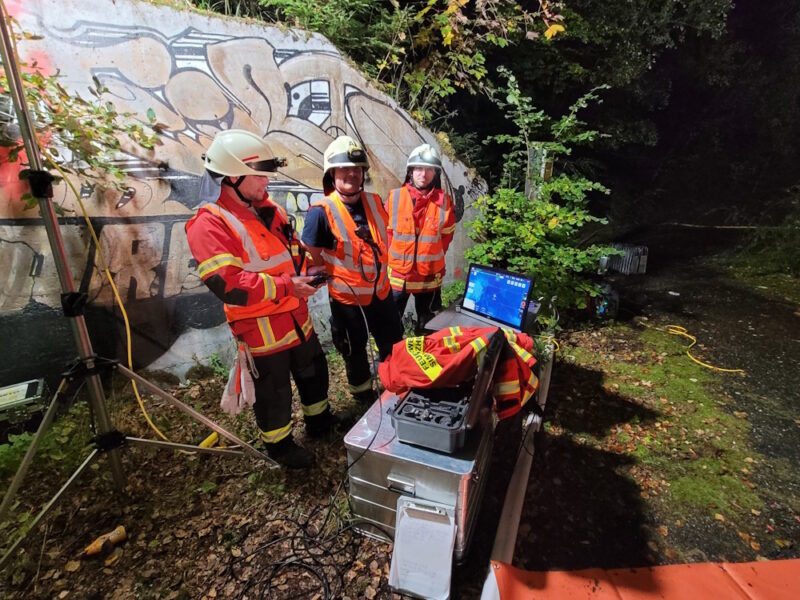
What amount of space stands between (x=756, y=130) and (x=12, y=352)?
61.2 feet

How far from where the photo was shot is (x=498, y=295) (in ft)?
11.0

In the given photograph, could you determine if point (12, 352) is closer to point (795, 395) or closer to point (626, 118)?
point (795, 395)

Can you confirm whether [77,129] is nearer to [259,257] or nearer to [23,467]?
[259,257]

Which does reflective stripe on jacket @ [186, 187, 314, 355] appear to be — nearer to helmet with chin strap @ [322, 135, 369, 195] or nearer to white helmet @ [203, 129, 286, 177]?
white helmet @ [203, 129, 286, 177]

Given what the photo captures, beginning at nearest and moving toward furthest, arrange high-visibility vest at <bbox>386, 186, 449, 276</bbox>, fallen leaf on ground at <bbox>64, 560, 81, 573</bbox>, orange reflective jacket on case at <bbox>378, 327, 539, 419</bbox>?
orange reflective jacket on case at <bbox>378, 327, 539, 419</bbox> → fallen leaf on ground at <bbox>64, 560, 81, 573</bbox> → high-visibility vest at <bbox>386, 186, 449, 276</bbox>

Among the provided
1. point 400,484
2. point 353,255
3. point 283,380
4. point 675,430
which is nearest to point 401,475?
point 400,484

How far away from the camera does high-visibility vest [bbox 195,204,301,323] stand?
90.1 inches

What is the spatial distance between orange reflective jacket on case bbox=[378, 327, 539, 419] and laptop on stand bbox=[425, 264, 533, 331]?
32.9 inches

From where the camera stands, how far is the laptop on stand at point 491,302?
3.20 metres

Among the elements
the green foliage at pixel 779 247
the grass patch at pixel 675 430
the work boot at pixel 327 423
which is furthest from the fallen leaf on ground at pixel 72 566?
the green foliage at pixel 779 247

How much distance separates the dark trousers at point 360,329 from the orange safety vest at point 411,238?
55 cm

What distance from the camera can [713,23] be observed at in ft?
25.2

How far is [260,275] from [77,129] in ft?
8.09

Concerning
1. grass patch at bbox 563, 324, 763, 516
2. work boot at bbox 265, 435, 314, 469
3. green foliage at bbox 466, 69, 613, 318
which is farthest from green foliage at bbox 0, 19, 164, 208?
grass patch at bbox 563, 324, 763, 516
